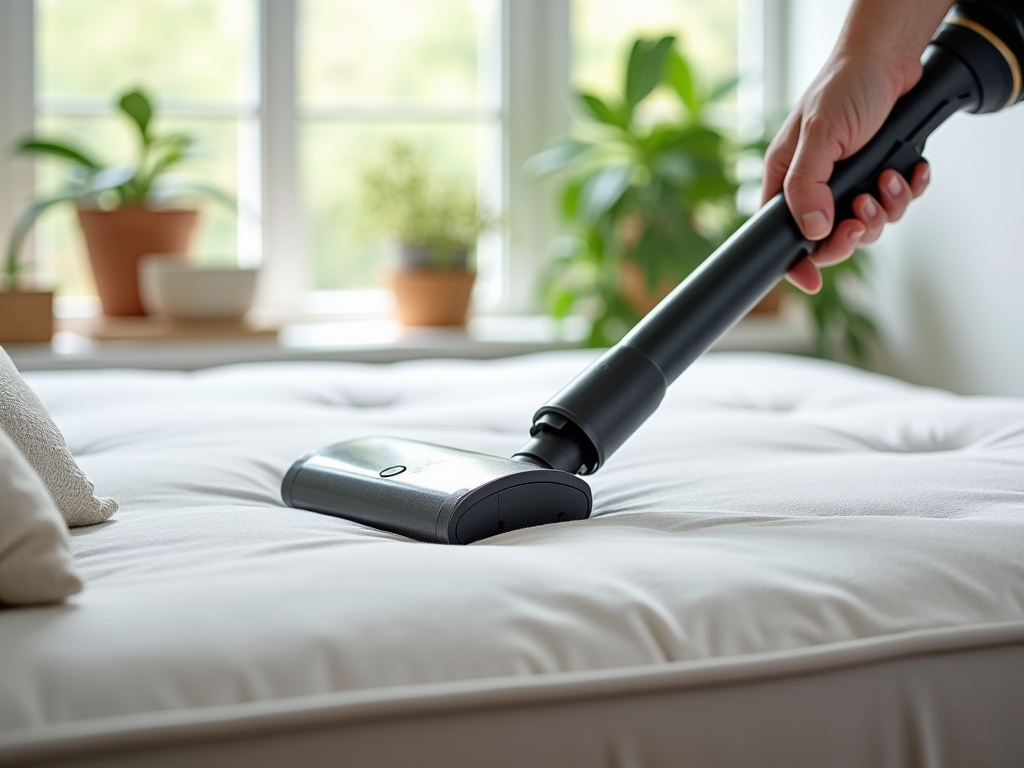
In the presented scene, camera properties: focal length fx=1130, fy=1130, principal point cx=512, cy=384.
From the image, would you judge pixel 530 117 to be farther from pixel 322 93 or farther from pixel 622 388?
pixel 622 388

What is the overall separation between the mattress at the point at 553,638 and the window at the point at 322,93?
5.67 ft

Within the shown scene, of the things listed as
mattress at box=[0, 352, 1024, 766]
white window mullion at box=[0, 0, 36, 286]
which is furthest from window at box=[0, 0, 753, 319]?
mattress at box=[0, 352, 1024, 766]

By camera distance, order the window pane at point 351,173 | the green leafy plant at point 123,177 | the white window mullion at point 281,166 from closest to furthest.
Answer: the green leafy plant at point 123,177 < the white window mullion at point 281,166 < the window pane at point 351,173

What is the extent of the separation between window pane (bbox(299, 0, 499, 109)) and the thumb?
176cm

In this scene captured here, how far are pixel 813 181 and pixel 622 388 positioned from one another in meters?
0.26

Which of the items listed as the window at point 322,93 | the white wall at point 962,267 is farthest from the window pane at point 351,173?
the white wall at point 962,267

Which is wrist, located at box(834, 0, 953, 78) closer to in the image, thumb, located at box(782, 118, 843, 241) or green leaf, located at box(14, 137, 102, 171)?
thumb, located at box(782, 118, 843, 241)

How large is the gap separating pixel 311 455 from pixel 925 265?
1727 millimetres

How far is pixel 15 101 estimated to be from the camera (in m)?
2.32

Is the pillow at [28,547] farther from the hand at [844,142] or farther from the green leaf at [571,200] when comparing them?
the green leaf at [571,200]

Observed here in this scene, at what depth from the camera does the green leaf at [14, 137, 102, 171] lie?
212cm

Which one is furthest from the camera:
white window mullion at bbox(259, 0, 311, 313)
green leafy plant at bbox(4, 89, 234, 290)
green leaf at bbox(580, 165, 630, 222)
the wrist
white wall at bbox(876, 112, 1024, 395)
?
white window mullion at bbox(259, 0, 311, 313)

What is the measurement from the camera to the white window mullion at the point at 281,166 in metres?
2.47

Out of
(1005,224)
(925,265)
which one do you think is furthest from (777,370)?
(925,265)
